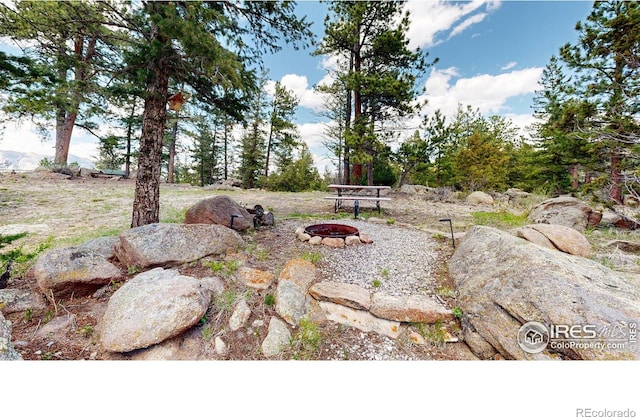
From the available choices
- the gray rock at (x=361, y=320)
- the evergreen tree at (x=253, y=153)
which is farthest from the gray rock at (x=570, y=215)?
the evergreen tree at (x=253, y=153)

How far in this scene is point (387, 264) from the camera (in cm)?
272

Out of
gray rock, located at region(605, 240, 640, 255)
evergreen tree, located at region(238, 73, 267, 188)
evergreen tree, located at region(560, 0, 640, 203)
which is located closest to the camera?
gray rock, located at region(605, 240, 640, 255)

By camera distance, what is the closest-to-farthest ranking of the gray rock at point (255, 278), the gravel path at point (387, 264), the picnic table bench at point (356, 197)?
1. the gray rock at point (255, 278)
2. the gravel path at point (387, 264)
3. the picnic table bench at point (356, 197)

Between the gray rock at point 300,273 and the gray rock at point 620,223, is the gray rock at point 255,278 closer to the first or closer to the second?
the gray rock at point 300,273

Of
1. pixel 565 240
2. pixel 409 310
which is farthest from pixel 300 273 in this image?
pixel 565 240

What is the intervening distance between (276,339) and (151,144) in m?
3.02

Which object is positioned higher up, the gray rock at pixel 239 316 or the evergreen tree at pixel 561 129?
the evergreen tree at pixel 561 129

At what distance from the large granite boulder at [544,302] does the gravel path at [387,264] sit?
0.47 meters

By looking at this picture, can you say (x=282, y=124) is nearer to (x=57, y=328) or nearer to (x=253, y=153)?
(x=253, y=153)

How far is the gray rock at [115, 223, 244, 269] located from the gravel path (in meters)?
1.25

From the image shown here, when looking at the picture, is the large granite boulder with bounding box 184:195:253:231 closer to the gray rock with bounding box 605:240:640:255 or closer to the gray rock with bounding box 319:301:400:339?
the gray rock with bounding box 319:301:400:339

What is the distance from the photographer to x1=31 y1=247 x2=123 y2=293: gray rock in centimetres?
194

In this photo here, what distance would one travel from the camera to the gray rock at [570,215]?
13.7 ft

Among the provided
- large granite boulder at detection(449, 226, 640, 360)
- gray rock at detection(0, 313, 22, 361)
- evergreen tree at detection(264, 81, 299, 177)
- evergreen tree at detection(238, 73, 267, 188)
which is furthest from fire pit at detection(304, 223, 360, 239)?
evergreen tree at detection(238, 73, 267, 188)
